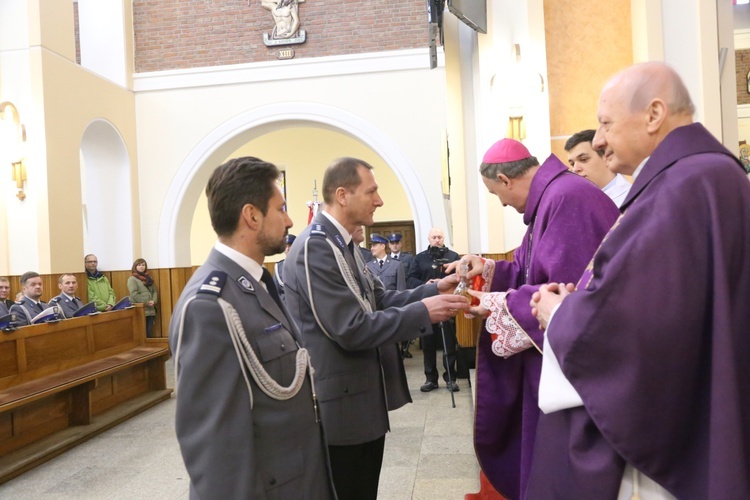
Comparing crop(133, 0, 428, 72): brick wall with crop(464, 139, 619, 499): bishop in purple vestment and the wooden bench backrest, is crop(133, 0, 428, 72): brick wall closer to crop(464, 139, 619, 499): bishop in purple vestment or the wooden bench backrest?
the wooden bench backrest

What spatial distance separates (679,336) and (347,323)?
119 centimetres

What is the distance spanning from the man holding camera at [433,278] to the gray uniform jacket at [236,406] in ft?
15.5

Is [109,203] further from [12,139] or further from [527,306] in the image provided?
[527,306]

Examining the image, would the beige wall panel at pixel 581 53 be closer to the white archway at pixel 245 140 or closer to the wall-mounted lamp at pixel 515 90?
the wall-mounted lamp at pixel 515 90

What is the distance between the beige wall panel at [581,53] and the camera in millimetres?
4426

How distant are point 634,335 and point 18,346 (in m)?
4.90

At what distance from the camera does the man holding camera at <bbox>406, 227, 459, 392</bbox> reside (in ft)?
21.8

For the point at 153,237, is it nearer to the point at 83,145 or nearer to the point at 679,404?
the point at 83,145

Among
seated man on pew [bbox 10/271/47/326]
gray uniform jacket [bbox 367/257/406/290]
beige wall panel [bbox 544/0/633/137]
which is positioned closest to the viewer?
beige wall panel [bbox 544/0/633/137]

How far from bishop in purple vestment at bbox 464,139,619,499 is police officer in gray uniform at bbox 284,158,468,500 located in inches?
11.4

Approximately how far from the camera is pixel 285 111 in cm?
1027

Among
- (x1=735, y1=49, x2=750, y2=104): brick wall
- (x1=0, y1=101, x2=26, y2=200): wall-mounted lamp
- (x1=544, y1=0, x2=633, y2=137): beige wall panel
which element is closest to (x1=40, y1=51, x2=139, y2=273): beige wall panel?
(x1=0, y1=101, x2=26, y2=200): wall-mounted lamp

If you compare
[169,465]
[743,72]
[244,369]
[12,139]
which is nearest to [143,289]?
[12,139]

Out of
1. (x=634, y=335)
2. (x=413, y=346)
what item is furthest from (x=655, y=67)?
(x=413, y=346)
